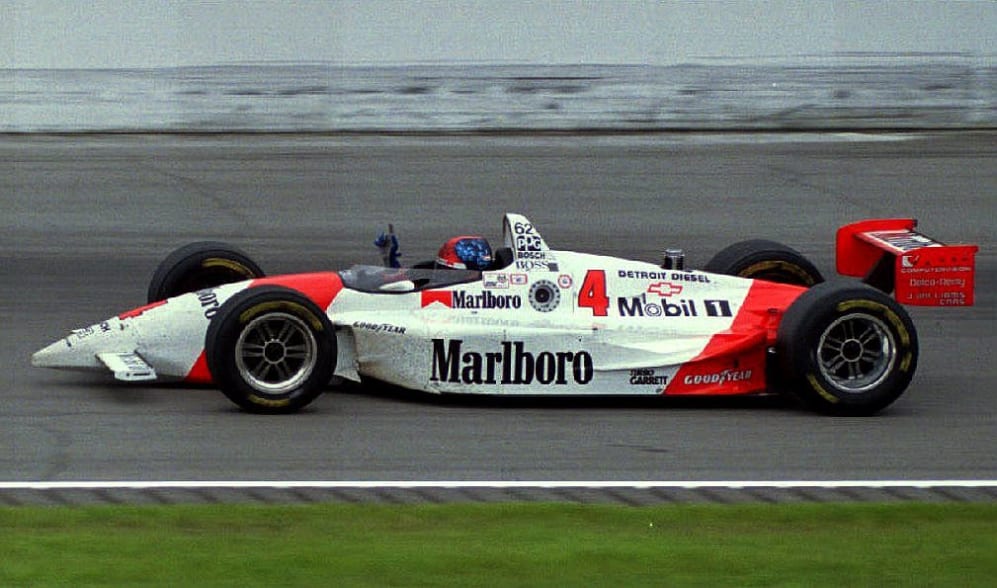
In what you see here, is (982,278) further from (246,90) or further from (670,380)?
(246,90)

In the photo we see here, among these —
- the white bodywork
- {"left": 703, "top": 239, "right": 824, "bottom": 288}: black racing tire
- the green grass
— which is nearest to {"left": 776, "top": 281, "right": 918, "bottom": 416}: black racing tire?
the white bodywork

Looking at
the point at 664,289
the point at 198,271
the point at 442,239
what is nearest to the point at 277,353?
the point at 198,271

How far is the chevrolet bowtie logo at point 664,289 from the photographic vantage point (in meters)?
11.0

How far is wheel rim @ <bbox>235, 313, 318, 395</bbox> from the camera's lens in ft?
33.7

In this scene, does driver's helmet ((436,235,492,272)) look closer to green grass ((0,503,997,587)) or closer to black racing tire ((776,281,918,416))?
black racing tire ((776,281,918,416))

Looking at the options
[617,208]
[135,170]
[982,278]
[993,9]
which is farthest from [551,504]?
[993,9]

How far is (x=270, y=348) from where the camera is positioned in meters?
10.3

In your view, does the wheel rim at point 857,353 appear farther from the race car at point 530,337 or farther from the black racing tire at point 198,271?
the black racing tire at point 198,271

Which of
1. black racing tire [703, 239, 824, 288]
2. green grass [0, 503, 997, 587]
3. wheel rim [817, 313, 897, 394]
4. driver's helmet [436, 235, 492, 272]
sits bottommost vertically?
green grass [0, 503, 997, 587]

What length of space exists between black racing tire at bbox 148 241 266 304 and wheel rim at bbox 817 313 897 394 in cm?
390

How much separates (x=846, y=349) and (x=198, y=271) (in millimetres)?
4268

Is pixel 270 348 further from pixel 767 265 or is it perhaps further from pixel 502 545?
pixel 767 265

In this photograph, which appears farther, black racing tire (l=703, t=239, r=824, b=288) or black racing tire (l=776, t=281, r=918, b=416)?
black racing tire (l=703, t=239, r=824, b=288)

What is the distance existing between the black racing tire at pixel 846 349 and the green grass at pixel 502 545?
211 cm
